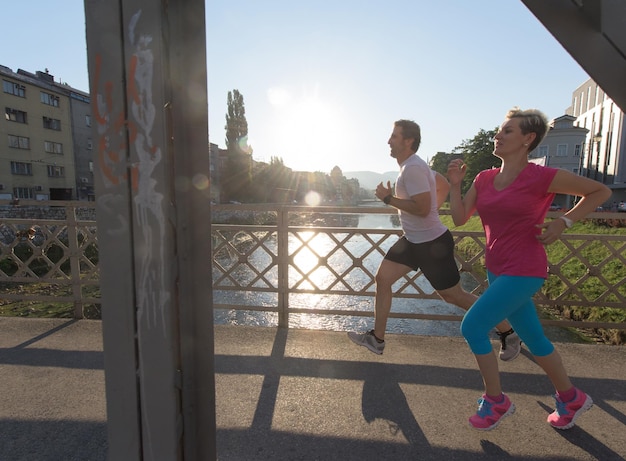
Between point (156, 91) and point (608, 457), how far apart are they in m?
2.91

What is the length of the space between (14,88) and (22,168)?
7225mm

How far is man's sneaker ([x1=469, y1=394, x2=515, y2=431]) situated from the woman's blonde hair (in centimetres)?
158

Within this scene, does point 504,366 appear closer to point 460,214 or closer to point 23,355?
point 460,214

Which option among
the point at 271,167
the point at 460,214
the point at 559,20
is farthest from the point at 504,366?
the point at 271,167

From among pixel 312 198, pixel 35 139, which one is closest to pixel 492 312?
pixel 35 139

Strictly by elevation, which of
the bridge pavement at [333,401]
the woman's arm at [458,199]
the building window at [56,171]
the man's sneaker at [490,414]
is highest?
the building window at [56,171]

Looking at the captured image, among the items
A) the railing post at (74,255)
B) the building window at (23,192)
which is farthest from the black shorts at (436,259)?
the building window at (23,192)

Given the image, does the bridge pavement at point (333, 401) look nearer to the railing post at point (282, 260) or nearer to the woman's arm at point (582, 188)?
the railing post at point (282, 260)

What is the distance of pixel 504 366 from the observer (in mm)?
3115

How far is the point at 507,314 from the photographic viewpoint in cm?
209

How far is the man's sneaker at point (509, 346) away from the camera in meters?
2.90

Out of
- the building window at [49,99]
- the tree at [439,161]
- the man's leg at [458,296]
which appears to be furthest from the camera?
the tree at [439,161]

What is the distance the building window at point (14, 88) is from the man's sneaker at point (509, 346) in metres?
42.7

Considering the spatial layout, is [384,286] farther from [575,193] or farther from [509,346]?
[575,193]
